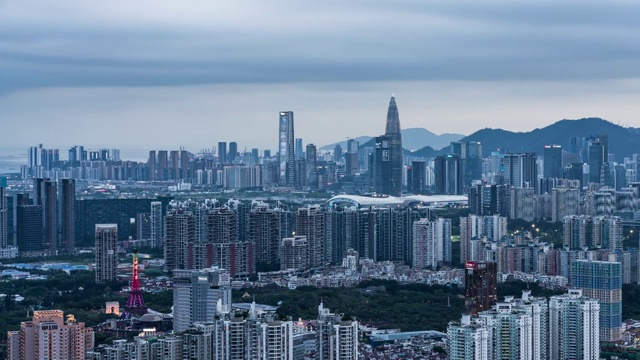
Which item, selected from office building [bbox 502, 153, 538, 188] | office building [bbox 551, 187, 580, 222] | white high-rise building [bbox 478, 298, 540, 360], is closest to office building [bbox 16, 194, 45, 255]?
office building [bbox 551, 187, 580, 222]

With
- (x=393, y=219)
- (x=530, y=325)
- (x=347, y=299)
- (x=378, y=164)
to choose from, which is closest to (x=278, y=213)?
(x=393, y=219)

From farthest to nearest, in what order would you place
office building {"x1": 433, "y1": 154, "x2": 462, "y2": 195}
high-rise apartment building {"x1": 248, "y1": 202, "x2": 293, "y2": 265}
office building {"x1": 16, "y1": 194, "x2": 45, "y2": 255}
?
office building {"x1": 433, "y1": 154, "x2": 462, "y2": 195} < office building {"x1": 16, "y1": 194, "x2": 45, "y2": 255} < high-rise apartment building {"x1": 248, "y1": 202, "x2": 293, "y2": 265}

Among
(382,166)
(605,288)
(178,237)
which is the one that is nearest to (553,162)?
(382,166)

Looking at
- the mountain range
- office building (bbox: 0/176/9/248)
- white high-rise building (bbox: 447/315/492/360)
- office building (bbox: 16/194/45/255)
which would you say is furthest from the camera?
the mountain range

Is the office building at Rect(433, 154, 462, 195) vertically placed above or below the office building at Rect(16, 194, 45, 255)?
above

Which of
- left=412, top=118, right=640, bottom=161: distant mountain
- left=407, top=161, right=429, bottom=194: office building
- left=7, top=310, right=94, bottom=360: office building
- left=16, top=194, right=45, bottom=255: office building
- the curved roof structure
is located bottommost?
left=7, top=310, right=94, bottom=360: office building

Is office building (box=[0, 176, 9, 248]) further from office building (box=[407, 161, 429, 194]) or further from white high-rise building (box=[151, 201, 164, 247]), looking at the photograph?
office building (box=[407, 161, 429, 194])

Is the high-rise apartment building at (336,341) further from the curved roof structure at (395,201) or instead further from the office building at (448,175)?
the office building at (448,175)

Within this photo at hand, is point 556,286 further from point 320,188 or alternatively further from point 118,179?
point 118,179
